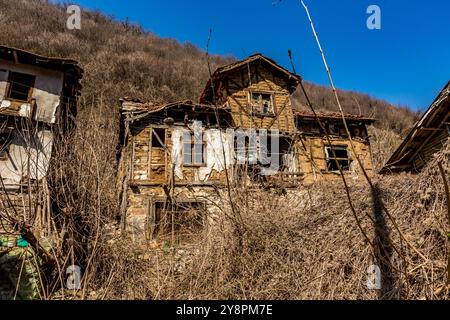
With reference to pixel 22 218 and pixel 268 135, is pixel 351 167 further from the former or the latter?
pixel 22 218

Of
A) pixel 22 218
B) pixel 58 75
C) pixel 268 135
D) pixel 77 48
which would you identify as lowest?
pixel 22 218

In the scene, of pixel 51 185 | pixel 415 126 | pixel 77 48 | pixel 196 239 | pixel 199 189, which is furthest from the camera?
pixel 77 48

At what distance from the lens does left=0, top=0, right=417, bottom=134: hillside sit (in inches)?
1177

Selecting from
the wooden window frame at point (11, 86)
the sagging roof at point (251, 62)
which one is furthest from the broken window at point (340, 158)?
the wooden window frame at point (11, 86)

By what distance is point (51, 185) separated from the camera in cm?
571

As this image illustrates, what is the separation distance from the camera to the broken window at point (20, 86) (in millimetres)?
12833

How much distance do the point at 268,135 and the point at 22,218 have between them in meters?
12.1

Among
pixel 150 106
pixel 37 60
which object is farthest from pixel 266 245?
pixel 37 60

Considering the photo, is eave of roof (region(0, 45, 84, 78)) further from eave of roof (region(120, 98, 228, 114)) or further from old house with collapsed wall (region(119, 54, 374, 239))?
old house with collapsed wall (region(119, 54, 374, 239))

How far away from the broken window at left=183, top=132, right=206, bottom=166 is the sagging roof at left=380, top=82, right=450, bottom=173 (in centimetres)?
732

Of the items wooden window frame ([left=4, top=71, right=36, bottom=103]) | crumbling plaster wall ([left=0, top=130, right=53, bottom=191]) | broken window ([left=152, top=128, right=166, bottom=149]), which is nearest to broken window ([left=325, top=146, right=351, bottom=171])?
broken window ([left=152, top=128, right=166, bottom=149])

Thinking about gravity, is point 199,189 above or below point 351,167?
below

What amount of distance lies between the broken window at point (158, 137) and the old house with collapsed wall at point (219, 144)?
0.14 feet
